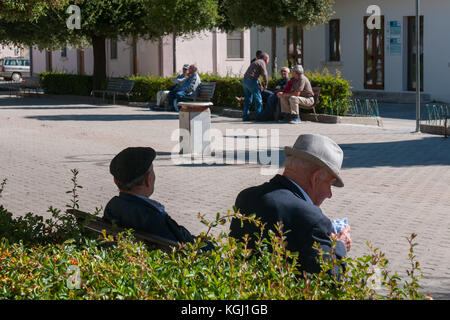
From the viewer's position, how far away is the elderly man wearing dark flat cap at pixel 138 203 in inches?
184

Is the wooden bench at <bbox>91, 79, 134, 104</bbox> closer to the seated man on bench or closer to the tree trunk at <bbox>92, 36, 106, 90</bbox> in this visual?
the tree trunk at <bbox>92, 36, 106, 90</bbox>

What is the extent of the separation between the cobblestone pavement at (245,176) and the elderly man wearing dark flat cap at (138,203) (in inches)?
88.1

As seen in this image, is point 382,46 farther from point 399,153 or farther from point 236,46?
point 399,153

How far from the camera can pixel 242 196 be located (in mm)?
4262

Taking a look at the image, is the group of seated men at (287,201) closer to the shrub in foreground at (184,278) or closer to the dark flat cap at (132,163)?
the dark flat cap at (132,163)

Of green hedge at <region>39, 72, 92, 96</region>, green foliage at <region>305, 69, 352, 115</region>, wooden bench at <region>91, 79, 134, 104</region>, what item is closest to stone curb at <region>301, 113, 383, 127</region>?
green foliage at <region>305, 69, 352, 115</region>

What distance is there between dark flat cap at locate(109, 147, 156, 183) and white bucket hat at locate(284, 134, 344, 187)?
1.03m

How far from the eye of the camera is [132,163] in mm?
5023

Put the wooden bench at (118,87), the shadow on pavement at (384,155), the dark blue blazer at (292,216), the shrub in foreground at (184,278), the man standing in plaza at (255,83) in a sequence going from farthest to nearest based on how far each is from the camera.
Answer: the wooden bench at (118,87)
the man standing in plaza at (255,83)
the shadow on pavement at (384,155)
the dark blue blazer at (292,216)
the shrub in foreground at (184,278)

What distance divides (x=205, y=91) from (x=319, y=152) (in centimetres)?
1921

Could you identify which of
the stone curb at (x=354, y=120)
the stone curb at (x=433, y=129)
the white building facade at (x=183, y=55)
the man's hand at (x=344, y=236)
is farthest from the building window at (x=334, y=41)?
the man's hand at (x=344, y=236)

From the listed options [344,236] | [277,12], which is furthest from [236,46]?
[344,236]
